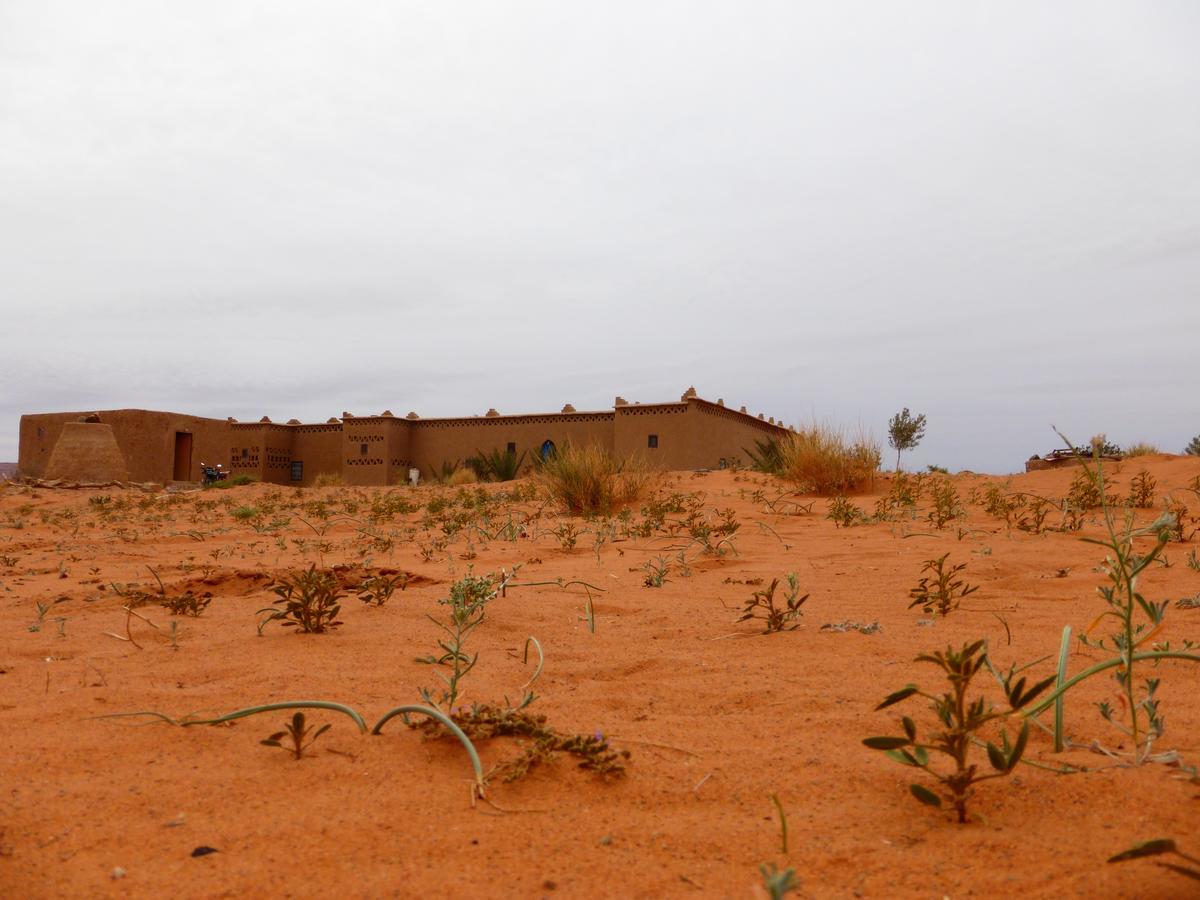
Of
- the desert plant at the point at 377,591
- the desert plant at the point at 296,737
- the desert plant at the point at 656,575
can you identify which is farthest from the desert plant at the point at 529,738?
the desert plant at the point at 656,575

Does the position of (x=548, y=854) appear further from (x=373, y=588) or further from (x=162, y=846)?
(x=373, y=588)

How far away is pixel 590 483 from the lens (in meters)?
8.95

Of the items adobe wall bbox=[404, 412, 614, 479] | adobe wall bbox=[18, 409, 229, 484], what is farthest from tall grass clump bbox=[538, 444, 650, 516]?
adobe wall bbox=[18, 409, 229, 484]

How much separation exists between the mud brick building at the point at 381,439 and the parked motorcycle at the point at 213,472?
0.24 meters

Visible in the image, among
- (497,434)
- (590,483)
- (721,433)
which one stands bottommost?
(590,483)

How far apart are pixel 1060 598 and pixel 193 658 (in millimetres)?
3133

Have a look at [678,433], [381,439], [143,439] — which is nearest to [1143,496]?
[678,433]

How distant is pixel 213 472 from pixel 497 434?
8.66 m

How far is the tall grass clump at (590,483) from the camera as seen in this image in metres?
8.94

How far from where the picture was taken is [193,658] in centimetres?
261

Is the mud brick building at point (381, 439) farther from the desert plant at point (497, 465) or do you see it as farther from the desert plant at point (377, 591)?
the desert plant at point (377, 591)

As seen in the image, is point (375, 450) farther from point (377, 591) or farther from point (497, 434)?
point (377, 591)

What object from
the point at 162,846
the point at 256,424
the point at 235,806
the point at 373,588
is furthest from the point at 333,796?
the point at 256,424

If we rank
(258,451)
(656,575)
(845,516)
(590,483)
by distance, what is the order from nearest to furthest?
(656,575) < (845,516) < (590,483) < (258,451)
